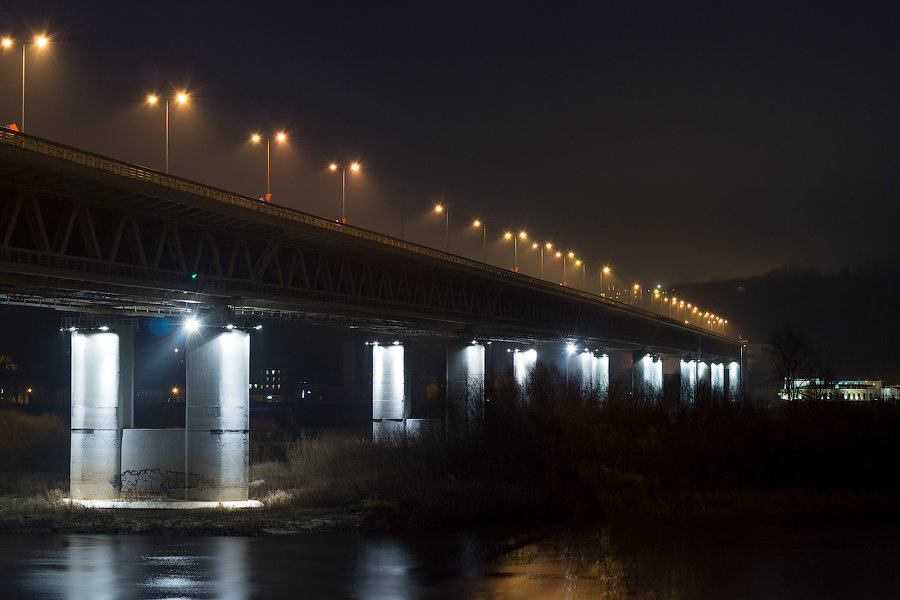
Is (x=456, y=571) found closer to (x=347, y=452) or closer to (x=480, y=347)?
(x=347, y=452)

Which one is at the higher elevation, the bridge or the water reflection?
the bridge

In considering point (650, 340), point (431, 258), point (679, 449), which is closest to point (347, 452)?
point (431, 258)

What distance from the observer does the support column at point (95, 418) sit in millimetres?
51750

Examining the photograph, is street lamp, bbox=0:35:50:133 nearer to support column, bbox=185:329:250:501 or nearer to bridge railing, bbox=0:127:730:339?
bridge railing, bbox=0:127:730:339

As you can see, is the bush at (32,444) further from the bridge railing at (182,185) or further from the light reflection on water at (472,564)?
the light reflection on water at (472,564)

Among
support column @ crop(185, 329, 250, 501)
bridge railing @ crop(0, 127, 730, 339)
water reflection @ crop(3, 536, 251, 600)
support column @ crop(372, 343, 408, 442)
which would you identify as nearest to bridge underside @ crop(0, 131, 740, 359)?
bridge railing @ crop(0, 127, 730, 339)

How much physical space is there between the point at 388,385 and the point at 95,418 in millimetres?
28187

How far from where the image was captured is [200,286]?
4144 centimetres

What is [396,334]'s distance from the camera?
76.6 metres

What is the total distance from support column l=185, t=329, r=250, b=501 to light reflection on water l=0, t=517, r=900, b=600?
1627cm

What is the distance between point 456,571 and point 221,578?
5068 millimetres

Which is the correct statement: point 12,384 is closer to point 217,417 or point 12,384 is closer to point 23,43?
point 217,417

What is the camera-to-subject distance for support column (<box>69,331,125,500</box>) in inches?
2037

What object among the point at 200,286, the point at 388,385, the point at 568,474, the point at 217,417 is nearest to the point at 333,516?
the point at 568,474
